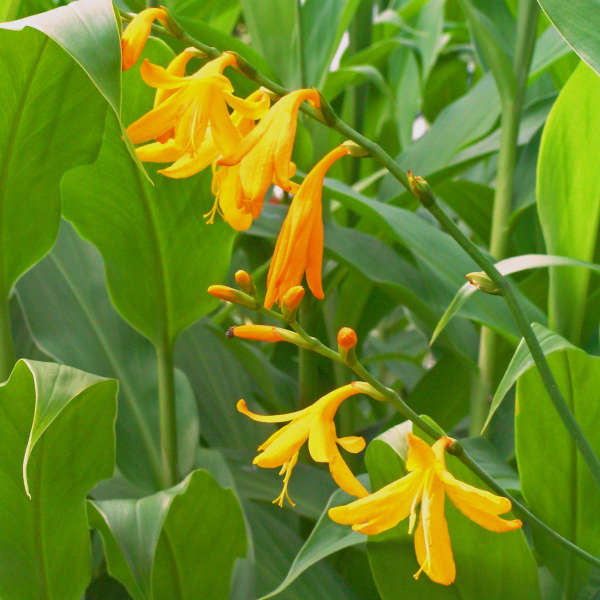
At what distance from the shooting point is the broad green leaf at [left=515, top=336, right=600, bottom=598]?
0.55 m

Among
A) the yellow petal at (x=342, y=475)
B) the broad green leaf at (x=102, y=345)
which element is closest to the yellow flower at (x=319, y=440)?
the yellow petal at (x=342, y=475)

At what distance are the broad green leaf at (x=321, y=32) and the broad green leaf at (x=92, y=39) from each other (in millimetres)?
449

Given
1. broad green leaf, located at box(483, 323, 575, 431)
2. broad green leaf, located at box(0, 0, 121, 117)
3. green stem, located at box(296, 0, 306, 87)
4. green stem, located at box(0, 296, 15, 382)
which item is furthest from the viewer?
green stem, located at box(296, 0, 306, 87)

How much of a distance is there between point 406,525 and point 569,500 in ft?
0.35

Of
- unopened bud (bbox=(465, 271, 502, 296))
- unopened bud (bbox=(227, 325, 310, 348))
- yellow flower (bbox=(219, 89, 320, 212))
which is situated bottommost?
unopened bud (bbox=(465, 271, 502, 296))

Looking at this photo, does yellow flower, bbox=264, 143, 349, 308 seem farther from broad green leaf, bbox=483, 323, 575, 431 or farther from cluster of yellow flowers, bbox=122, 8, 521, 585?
broad green leaf, bbox=483, 323, 575, 431

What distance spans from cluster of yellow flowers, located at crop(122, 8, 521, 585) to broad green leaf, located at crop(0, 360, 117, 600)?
Answer: 0.54ft

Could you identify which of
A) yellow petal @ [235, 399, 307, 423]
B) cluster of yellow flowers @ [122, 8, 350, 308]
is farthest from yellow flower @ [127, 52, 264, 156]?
yellow petal @ [235, 399, 307, 423]

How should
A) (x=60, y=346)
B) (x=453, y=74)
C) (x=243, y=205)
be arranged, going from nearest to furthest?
1. (x=243, y=205)
2. (x=60, y=346)
3. (x=453, y=74)

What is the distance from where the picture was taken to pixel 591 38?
401 mm

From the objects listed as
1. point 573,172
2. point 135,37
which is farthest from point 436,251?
point 135,37

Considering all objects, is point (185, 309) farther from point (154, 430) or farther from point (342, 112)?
A: point (342, 112)

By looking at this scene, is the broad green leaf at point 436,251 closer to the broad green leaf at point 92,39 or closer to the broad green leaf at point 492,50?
the broad green leaf at point 492,50

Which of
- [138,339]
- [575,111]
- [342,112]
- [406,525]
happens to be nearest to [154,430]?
[138,339]
